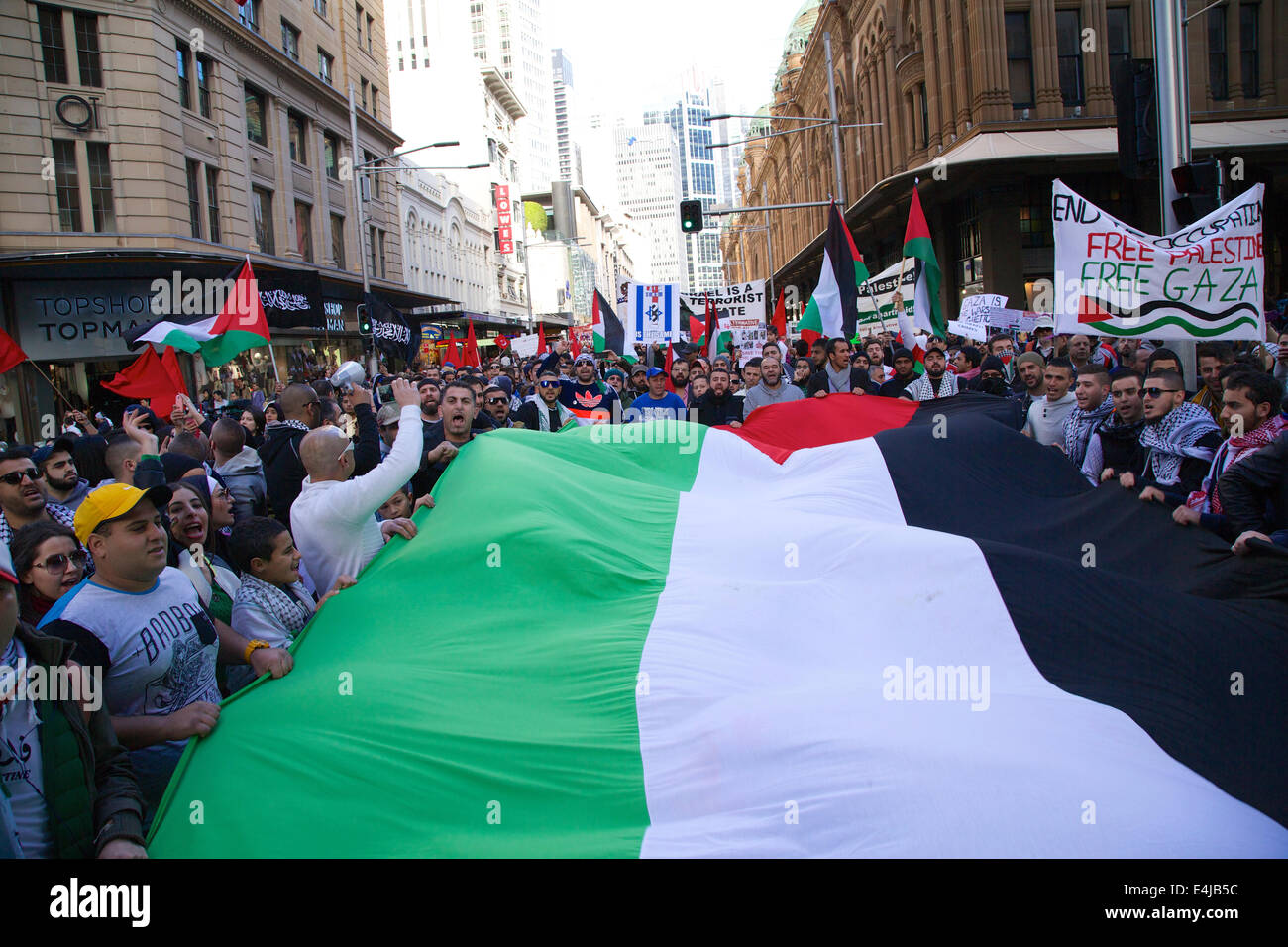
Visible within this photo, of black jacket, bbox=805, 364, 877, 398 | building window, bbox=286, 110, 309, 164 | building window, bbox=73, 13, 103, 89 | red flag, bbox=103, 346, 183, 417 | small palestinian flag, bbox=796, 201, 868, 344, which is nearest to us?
red flag, bbox=103, 346, 183, 417

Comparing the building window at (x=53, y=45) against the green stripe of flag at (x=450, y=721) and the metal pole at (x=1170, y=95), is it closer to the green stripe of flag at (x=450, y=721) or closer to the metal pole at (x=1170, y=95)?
the metal pole at (x=1170, y=95)

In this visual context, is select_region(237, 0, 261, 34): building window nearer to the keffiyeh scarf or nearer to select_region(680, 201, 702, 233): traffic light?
select_region(680, 201, 702, 233): traffic light

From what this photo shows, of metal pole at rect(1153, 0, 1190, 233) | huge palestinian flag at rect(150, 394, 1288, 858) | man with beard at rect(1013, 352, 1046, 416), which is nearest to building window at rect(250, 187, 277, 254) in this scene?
metal pole at rect(1153, 0, 1190, 233)

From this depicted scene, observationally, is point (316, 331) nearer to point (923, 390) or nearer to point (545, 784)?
point (923, 390)

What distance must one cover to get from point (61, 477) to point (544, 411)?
4069mm

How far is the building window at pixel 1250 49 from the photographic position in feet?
87.7

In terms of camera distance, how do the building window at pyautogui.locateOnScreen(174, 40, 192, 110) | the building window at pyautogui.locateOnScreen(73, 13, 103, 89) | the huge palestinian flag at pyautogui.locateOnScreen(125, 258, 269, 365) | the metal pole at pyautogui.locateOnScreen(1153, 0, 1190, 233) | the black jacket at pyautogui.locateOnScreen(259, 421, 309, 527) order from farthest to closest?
the building window at pyautogui.locateOnScreen(174, 40, 192, 110), the building window at pyautogui.locateOnScreen(73, 13, 103, 89), the huge palestinian flag at pyautogui.locateOnScreen(125, 258, 269, 365), the metal pole at pyautogui.locateOnScreen(1153, 0, 1190, 233), the black jacket at pyautogui.locateOnScreen(259, 421, 309, 527)

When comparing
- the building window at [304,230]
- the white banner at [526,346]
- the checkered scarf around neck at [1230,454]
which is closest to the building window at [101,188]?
the building window at [304,230]

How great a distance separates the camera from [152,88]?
2459cm

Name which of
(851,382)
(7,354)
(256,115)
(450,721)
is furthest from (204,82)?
(450,721)

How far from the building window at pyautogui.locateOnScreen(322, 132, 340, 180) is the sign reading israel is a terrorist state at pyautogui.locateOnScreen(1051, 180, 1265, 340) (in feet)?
115

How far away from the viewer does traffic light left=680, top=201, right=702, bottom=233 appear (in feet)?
85.3
